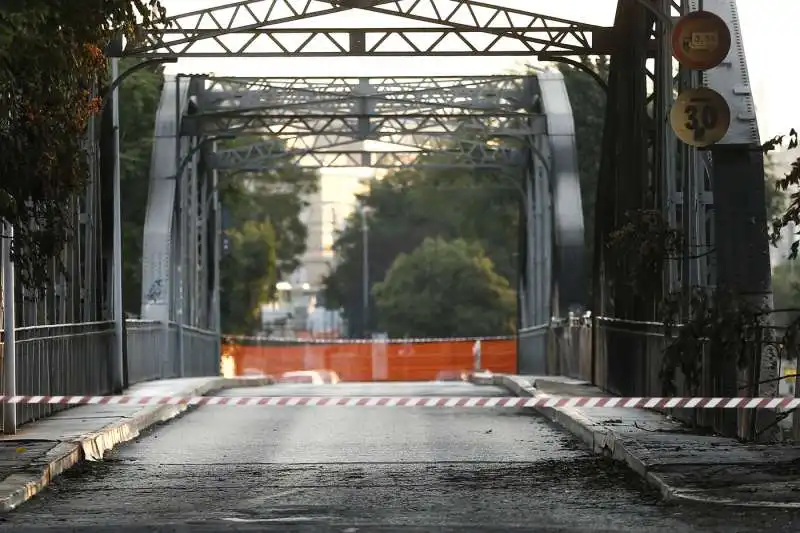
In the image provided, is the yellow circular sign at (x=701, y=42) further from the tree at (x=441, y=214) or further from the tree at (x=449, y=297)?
the tree at (x=449, y=297)

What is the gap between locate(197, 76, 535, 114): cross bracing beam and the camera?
151ft

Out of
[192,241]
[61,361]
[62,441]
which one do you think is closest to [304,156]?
[192,241]

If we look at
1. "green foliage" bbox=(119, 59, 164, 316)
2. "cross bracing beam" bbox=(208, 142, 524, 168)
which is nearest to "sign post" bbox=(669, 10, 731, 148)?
"cross bracing beam" bbox=(208, 142, 524, 168)

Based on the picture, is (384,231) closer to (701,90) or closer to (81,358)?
(81,358)

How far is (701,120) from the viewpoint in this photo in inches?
776

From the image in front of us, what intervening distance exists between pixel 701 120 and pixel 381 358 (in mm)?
52736

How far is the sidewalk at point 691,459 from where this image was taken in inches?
534

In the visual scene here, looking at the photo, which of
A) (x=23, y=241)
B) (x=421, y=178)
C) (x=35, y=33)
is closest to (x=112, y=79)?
(x=23, y=241)

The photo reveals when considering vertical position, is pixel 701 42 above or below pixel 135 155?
below

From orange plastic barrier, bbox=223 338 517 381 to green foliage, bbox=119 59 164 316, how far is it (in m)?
12.4

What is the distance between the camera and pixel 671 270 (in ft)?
78.8

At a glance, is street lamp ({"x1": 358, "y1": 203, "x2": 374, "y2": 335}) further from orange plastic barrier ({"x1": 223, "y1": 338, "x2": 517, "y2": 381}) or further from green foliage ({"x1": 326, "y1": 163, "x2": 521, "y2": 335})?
orange plastic barrier ({"x1": 223, "y1": 338, "x2": 517, "y2": 381})

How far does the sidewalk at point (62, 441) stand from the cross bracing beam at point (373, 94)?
59.4 ft

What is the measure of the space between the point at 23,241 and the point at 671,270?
32.1ft
